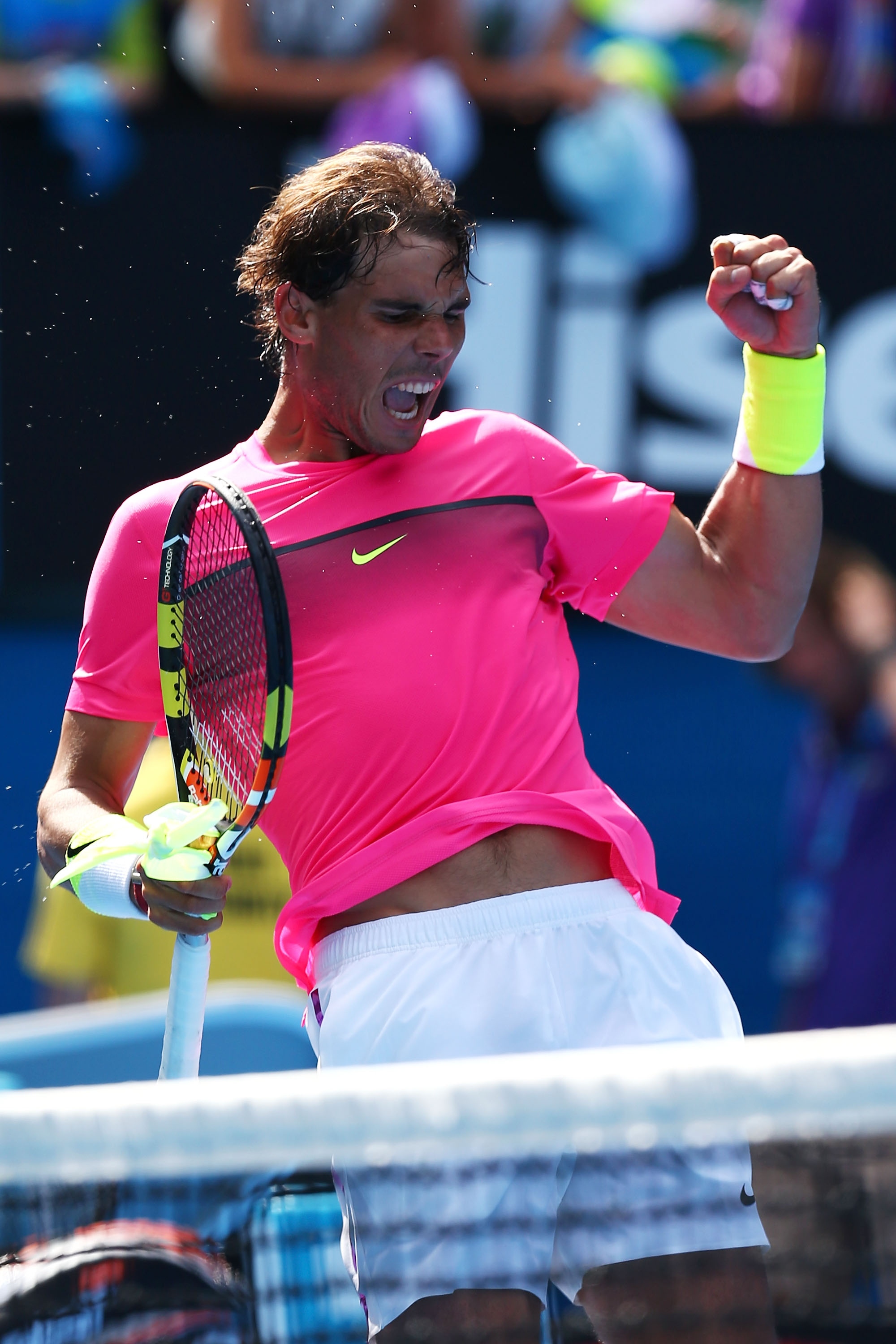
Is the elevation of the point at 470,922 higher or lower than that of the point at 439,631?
lower

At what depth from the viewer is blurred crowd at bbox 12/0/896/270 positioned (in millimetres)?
5129

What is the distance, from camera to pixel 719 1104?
148 cm

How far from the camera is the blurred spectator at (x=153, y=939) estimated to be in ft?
15.2

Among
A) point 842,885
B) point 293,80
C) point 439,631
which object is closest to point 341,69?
point 293,80

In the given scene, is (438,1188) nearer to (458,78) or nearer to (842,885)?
(842,885)

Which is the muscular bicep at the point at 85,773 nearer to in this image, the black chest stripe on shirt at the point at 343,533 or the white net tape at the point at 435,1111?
the black chest stripe on shirt at the point at 343,533

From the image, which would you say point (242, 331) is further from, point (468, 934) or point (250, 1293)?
point (250, 1293)

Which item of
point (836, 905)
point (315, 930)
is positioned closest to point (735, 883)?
point (836, 905)

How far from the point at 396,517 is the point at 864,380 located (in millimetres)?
3637

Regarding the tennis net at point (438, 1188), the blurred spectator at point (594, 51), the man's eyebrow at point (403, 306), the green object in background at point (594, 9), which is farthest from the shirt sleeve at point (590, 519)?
the green object in background at point (594, 9)

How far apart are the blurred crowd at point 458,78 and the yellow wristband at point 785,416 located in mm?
2889

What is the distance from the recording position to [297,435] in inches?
91.7

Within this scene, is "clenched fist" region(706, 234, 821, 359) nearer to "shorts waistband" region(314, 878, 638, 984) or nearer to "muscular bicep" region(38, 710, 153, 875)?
"shorts waistband" region(314, 878, 638, 984)

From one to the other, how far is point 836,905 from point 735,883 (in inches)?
17.9
